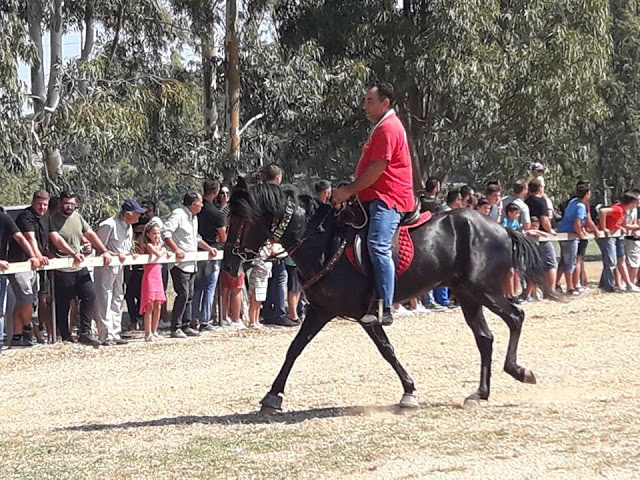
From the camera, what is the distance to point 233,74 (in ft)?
81.1

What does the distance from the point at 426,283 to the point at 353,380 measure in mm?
1839

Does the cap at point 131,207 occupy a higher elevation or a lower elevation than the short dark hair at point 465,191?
lower

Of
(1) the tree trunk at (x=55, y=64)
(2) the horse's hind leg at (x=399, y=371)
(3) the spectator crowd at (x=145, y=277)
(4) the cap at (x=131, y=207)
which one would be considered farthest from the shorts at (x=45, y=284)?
(2) the horse's hind leg at (x=399, y=371)

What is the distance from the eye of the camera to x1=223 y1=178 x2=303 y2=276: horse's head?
9.28 m

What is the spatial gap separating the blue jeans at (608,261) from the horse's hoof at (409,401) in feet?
39.3

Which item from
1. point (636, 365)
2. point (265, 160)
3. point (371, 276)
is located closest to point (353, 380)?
point (371, 276)

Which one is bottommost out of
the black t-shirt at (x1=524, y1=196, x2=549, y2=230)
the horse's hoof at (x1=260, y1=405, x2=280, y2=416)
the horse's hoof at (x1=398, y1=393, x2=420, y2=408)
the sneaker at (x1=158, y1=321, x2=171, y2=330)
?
the sneaker at (x1=158, y1=321, x2=171, y2=330)

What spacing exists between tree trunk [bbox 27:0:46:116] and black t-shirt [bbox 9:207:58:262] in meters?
7.00

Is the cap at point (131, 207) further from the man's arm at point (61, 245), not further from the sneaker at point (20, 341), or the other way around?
the sneaker at point (20, 341)

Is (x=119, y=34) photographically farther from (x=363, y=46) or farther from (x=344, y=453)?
(x=344, y=453)

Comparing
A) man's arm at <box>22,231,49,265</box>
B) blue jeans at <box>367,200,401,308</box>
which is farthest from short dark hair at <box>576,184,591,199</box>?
blue jeans at <box>367,200,401,308</box>

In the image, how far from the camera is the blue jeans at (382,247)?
921cm

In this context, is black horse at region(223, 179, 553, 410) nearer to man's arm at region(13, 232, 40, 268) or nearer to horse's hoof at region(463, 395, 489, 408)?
horse's hoof at region(463, 395, 489, 408)

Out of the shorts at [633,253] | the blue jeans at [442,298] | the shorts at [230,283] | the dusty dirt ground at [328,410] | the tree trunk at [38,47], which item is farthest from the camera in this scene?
the tree trunk at [38,47]
